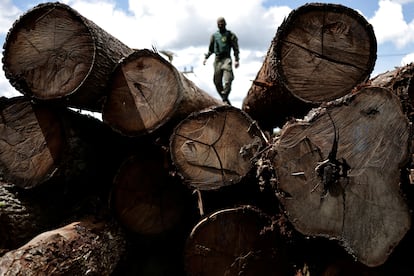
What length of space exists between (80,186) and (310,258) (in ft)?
6.09

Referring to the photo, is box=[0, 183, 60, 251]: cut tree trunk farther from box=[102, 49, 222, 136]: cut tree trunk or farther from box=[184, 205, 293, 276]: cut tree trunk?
box=[184, 205, 293, 276]: cut tree trunk

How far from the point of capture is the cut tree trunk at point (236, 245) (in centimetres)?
353

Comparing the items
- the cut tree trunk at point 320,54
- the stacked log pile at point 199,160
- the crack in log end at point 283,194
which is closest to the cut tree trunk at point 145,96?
the stacked log pile at point 199,160

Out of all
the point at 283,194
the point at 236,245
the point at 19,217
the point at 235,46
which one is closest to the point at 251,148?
the point at 283,194

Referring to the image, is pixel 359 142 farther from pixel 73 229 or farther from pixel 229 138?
pixel 73 229

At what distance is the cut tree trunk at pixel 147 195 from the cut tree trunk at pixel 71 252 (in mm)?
164

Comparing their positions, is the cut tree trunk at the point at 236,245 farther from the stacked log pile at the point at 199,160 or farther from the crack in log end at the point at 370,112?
the crack in log end at the point at 370,112

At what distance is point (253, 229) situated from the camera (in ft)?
11.6

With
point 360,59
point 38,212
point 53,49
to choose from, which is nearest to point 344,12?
point 360,59

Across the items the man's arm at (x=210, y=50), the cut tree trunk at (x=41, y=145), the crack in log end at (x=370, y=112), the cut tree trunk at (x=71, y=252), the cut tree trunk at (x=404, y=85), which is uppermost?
the man's arm at (x=210, y=50)

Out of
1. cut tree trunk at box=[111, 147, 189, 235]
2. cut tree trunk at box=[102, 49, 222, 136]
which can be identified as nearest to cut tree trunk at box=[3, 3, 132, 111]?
cut tree trunk at box=[102, 49, 222, 136]

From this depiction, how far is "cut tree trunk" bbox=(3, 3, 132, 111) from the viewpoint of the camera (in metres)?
3.73

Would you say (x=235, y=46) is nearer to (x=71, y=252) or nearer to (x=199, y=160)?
(x=199, y=160)

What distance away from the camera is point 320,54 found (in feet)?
12.2
